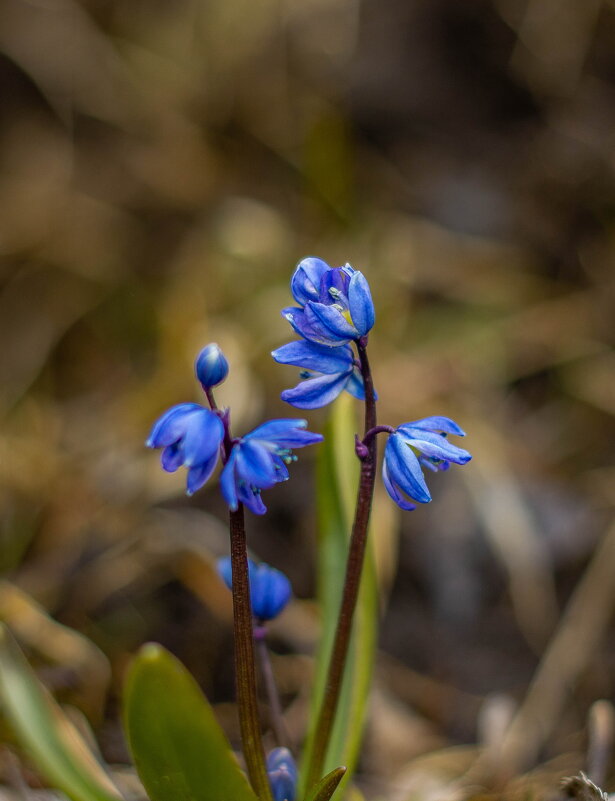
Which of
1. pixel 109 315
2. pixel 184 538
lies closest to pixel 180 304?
pixel 109 315

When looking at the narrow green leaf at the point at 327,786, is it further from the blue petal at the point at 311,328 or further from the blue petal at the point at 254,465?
the blue petal at the point at 311,328

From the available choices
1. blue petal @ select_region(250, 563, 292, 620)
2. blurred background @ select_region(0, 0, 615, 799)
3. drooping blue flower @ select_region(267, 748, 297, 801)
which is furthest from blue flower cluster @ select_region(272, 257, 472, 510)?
blurred background @ select_region(0, 0, 615, 799)

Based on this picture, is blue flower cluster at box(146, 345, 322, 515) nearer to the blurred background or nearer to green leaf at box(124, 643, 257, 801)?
green leaf at box(124, 643, 257, 801)

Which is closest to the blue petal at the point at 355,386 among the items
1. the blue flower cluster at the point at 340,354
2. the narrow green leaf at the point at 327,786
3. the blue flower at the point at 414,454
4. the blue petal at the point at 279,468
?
the blue flower cluster at the point at 340,354

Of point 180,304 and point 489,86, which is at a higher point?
point 489,86

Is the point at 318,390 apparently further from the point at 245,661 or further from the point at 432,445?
the point at 245,661

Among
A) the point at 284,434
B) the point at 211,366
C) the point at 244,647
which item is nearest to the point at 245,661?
the point at 244,647

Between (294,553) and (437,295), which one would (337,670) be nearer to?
(294,553)
